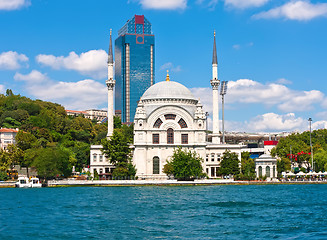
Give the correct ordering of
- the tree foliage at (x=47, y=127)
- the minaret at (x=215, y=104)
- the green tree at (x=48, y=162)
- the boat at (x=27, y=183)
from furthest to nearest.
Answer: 1. the tree foliage at (x=47, y=127)
2. the minaret at (x=215, y=104)
3. the green tree at (x=48, y=162)
4. the boat at (x=27, y=183)

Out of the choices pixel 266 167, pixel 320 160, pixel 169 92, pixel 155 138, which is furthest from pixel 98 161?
pixel 320 160

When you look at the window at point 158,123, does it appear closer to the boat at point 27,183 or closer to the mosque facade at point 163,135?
the mosque facade at point 163,135

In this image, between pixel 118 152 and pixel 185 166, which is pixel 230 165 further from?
pixel 118 152

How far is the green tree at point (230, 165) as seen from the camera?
89.9m

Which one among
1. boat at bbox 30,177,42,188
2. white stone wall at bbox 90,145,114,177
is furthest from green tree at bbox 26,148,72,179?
white stone wall at bbox 90,145,114,177

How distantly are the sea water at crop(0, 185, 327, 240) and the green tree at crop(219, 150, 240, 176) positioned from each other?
125ft

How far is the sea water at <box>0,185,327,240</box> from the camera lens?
101 feet

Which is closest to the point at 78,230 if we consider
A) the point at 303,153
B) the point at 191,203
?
the point at 191,203

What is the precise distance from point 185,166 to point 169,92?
18.0m

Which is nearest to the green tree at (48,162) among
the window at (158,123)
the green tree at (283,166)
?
the window at (158,123)

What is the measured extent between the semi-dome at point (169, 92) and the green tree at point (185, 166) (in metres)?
12.9

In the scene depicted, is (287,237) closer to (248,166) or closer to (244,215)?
(244,215)

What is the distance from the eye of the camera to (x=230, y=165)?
89.9 meters

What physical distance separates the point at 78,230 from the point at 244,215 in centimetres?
1266
